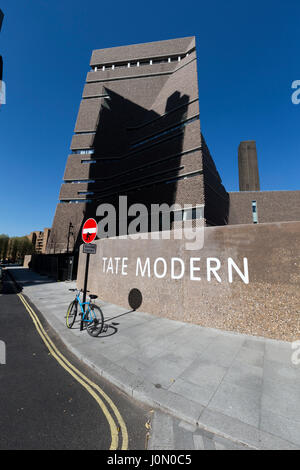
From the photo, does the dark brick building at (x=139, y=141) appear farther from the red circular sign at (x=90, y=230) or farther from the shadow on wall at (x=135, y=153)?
the red circular sign at (x=90, y=230)

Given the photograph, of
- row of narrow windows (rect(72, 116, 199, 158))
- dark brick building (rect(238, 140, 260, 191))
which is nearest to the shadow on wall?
row of narrow windows (rect(72, 116, 199, 158))

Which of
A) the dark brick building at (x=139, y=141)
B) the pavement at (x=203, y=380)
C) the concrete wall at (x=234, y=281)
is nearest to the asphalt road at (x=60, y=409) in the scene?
the pavement at (x=203, y=380)

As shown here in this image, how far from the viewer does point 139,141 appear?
137ft

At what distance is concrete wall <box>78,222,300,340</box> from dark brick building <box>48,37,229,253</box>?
21.1 m

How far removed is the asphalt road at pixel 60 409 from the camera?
2256 mm

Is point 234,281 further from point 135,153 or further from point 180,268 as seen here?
point 135,153

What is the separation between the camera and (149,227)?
112 ft

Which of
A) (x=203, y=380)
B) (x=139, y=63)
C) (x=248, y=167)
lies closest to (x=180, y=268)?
(x=203, y=380)

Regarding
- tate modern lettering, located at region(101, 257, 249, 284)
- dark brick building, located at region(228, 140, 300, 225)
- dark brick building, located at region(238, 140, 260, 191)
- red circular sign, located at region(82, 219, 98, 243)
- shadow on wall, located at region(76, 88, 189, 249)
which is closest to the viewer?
tate modern lettering, located at region(101, 257, 249, 284)

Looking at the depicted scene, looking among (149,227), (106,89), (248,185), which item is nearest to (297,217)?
(149,227)

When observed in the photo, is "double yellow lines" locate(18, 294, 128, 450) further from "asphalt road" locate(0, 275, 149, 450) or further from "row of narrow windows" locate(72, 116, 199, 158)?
"row of narrow windows" locate(72, 116, 199, 158)

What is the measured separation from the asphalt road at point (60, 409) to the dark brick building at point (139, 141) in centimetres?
2539

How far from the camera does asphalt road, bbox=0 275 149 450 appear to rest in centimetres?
226
